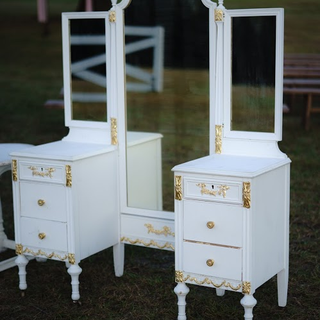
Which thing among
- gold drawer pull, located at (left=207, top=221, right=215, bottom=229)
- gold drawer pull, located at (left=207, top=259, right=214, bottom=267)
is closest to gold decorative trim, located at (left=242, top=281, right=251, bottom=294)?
gold drawer pull, located at (left=207, top=259, right=214, bottom=267)

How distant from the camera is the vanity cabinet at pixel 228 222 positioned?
3.22m

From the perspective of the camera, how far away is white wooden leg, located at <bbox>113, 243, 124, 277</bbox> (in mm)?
4102

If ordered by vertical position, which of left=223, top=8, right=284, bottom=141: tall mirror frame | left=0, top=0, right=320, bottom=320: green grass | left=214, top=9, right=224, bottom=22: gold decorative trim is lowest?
left=0, top=0, right=320, bottom=320: green grass

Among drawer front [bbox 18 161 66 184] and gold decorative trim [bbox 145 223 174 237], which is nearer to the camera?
drawer front [bbox 18 161 66 184]

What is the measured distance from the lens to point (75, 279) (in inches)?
148

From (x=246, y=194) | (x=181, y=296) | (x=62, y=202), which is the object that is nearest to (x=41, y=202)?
(x=62, y=202)

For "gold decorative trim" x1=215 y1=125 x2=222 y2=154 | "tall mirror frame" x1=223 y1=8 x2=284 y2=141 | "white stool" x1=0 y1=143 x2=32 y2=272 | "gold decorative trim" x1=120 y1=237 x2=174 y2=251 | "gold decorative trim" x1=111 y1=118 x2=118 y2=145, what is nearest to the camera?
"tall mirror frame" x1=223 y1=8 x2=284 y2=141

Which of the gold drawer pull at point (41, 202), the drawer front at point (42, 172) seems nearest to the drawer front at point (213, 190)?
the drawer front at point (42, 172)

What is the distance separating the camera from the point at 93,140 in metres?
4.06

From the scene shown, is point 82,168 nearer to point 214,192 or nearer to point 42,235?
point 42,235

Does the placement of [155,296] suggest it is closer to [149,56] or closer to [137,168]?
[137,168]

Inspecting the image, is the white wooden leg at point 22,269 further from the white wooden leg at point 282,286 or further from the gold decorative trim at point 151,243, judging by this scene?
the white wooden leg at point 282,286

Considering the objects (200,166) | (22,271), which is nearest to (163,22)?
(200,166)

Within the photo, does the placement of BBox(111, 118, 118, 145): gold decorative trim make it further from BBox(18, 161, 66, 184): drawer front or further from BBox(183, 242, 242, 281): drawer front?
BBox(183, 242, 242, 281): drawer front
